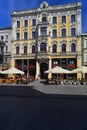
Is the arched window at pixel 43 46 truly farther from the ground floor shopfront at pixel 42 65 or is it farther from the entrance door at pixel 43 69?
the entrance door at pixel 43 69

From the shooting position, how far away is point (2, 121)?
9.02 m

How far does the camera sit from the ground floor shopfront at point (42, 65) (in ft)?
166

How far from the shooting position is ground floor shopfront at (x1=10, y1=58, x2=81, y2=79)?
50688mm

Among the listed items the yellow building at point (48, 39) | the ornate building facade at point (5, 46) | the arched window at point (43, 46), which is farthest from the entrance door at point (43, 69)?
the ornate building facade at point (5, 46)

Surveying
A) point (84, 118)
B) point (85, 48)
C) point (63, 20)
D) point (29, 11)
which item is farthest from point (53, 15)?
point (84, 118)

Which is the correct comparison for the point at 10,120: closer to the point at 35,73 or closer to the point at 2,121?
the point at 2,121

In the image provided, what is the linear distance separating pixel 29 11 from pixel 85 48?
628 inches

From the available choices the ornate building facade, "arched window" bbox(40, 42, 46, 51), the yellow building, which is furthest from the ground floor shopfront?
the ornate building facade

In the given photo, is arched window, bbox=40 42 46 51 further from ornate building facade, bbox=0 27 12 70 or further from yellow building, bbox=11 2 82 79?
ornate building facade, bbox=0 27 12 70

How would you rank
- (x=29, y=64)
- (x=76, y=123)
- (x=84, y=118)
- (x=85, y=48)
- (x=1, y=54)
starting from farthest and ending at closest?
(x=1, y=54) → (x=29, y=64) → (x=85, y=48) → (x=84, y=118) → (x=76, y=123)

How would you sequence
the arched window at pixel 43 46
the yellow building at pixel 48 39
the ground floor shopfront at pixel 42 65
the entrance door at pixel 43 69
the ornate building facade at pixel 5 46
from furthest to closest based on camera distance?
the ornate building facade at pixel 5 46 < the entrance door at pixel 43 69 < the arched window at pixel 43 46 < the yellow building at pixel 48 39 < the ground floor shopfront at pixel 42 65

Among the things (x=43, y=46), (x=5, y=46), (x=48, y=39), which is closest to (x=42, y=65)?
(x=43, y=46)

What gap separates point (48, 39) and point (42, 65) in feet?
19.2

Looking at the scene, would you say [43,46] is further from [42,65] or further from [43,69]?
[43,69]
